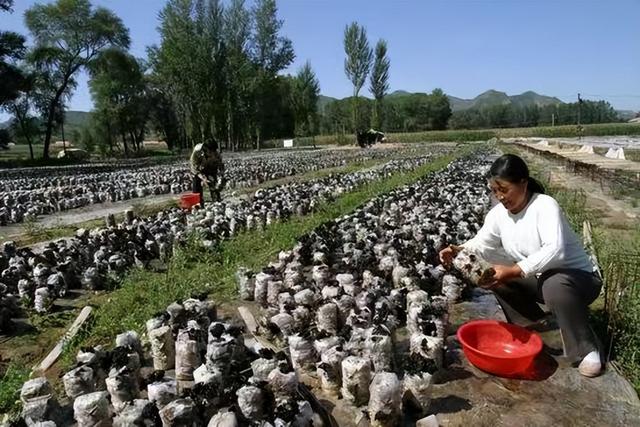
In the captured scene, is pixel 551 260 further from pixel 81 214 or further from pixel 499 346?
pixel 81 214

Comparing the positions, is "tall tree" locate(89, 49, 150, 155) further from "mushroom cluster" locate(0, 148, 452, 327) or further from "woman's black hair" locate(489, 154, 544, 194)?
"woman's black hair" locate(489, 154, 544, 194)

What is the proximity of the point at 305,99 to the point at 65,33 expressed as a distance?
28.0 m

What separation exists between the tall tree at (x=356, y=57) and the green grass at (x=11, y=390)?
183 ft

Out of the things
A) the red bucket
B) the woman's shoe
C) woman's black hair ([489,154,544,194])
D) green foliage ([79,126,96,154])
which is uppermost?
green foliage ([79,126,96,154])

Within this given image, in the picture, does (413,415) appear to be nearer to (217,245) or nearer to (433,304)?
(433,304)

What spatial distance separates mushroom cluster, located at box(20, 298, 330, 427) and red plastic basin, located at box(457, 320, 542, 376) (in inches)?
53.4

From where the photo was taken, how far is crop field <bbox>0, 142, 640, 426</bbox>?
120 inches

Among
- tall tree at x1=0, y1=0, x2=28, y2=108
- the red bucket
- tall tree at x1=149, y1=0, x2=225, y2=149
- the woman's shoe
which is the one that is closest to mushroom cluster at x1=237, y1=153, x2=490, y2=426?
the woman's shoe

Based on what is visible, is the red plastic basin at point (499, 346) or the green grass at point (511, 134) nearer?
the red plastic basin at point (499, 346)

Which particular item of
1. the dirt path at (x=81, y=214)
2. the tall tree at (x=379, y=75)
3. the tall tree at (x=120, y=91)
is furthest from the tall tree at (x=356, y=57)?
the dirt path at (x=81, y=214)

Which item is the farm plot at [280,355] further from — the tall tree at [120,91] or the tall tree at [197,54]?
the tall tree at [120,91]

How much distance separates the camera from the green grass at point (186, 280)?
4.83 m

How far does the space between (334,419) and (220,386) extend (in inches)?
30.4

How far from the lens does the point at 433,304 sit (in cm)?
411
